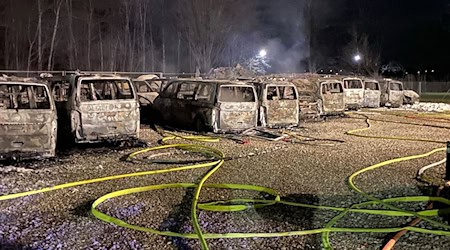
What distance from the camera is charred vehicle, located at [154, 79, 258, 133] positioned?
1124 cm

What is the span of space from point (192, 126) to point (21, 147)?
16.8 feet

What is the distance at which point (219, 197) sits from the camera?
19.6 feet

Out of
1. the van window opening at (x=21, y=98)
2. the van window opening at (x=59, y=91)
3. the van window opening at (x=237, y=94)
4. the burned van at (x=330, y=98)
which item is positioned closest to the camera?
the van window opening at (x=21, y=98)

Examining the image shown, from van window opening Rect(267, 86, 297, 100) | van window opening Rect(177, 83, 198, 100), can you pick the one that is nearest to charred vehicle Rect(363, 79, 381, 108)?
van window opening Rect(267, 86, 297, 100)

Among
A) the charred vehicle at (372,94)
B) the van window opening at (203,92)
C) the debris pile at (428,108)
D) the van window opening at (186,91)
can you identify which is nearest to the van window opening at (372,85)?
the charred vehicle at (372,94)

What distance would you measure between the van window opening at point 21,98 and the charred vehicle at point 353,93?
1379cm

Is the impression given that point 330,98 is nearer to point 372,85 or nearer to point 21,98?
point 372,85

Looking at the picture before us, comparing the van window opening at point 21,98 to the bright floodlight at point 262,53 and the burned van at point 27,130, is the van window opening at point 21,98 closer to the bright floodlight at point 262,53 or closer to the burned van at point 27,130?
the burned van at point 27,130

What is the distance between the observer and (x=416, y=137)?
38.3 ft

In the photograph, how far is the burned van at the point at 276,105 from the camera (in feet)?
40.5

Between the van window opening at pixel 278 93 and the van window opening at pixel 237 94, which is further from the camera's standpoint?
the van window opening at pixel 278 93

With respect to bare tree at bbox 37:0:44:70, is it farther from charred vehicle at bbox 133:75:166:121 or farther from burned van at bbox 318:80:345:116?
burned van at bbox 318:80:345:116

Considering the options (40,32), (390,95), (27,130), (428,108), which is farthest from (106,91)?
(40,32)

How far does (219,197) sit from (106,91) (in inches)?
237
